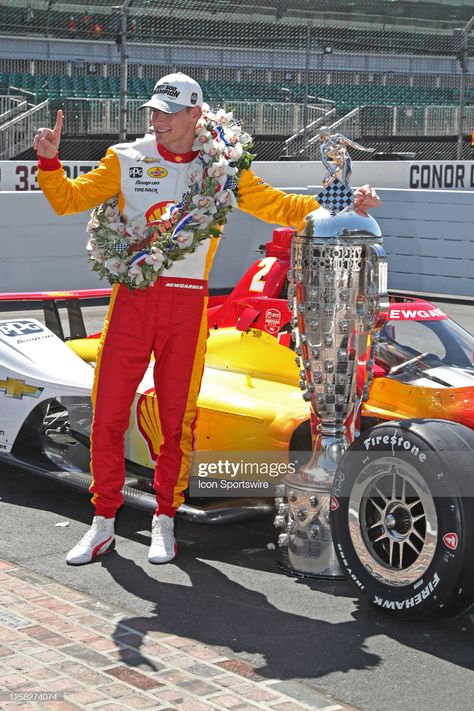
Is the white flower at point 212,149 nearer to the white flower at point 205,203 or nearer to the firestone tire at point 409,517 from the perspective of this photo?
the white flower at point 205,203

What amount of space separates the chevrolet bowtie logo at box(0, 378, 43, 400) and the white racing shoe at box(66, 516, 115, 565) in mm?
1145

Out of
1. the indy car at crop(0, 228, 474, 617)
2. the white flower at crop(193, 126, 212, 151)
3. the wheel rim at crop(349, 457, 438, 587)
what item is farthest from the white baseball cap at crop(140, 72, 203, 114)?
the wheel rim at crop(349, 457, 438, 587)

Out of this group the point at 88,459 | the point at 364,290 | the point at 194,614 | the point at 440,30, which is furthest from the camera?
the point at 440,30

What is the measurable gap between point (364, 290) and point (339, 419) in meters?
0.56

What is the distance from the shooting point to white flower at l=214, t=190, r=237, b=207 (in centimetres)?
494

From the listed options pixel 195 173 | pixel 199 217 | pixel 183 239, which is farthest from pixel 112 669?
pixel 195 173

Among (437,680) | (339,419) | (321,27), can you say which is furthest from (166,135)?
(321,27)

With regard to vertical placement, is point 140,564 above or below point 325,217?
below

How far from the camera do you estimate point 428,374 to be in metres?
5.21

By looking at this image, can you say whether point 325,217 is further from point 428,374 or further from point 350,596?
point 350,596

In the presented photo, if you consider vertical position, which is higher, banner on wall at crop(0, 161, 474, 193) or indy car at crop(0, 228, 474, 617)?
banner on wall at crop(0, 161, 474, 193)

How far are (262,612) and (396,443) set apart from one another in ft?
2.75

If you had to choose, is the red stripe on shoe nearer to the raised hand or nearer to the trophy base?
the trophy base

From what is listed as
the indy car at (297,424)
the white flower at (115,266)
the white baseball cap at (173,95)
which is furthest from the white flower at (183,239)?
the indy car at (297,424)
